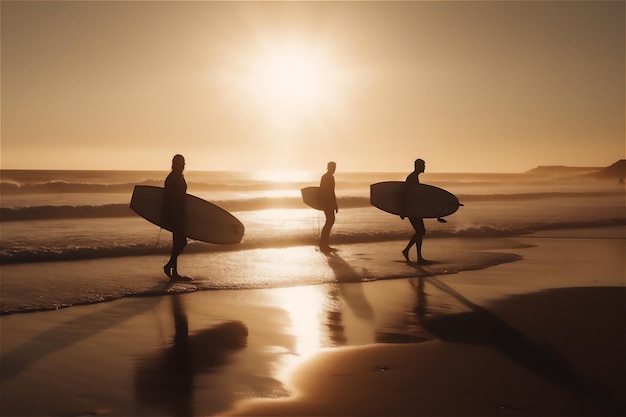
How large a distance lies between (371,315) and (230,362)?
2.69 m

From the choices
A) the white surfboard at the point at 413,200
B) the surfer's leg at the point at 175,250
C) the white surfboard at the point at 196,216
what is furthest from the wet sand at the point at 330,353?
the white surfboard at the point at 413,200

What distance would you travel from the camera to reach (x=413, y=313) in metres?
8.30

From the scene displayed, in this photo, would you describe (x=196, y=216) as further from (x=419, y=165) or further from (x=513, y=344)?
(x=513, y=344)

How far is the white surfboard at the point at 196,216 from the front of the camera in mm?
12281

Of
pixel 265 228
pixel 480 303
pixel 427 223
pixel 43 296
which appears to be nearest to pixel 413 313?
pixel 480 303

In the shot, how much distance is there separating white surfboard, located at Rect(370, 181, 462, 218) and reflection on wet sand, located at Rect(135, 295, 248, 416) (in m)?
6.91

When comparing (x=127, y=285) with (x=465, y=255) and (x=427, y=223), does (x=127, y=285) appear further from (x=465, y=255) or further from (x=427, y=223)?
(x=427, y=223)

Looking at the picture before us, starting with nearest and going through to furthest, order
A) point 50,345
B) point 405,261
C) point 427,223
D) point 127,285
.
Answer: point 50,345 < point 127,285 < point 405,261 < point 427,223

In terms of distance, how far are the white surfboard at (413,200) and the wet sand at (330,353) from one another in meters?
3.62

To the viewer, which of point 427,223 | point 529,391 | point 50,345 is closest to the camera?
point 529,391

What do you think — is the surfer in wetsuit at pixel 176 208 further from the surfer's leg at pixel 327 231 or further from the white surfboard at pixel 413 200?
the white surfboard at pixel 413 200

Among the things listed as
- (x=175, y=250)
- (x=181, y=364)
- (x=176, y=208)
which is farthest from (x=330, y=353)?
(x=176, y=208)

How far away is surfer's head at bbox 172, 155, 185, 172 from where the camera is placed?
1088cm

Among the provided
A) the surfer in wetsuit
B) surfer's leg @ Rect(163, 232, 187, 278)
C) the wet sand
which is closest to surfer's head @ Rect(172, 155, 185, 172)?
the surfer in wetsuit
